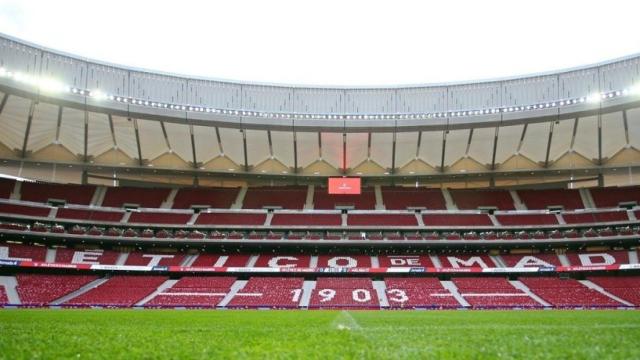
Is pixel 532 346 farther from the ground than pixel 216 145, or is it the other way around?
pixel 216 145

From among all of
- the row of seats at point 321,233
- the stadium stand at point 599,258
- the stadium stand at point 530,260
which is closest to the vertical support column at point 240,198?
the row of seats at point 321,233

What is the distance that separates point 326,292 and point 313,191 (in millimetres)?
18973

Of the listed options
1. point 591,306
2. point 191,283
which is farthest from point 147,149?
point 591,306

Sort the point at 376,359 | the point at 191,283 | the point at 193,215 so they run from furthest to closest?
the point at 193,215 → the point at 191,283 → the point at 376,359

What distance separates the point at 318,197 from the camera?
59.5 meters

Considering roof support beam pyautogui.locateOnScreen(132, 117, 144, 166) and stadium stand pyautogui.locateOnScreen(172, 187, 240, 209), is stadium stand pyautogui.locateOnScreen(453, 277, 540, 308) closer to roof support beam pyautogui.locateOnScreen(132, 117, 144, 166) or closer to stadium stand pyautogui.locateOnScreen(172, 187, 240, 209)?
stadium stand pyautogui.locateOnScreen(172, 187, 240, 209)

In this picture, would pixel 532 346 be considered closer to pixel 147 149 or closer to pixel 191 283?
pixel 191 283

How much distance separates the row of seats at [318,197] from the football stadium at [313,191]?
0.73 ft

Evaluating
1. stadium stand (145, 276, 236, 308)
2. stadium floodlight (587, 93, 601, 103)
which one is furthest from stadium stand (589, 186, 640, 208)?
stadium stand (145, 276, 236, 308)

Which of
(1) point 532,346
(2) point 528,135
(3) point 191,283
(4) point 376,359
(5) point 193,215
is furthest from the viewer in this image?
(5) point 193,215

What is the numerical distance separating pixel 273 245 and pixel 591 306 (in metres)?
27.9

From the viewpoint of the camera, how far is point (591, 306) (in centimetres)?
3769

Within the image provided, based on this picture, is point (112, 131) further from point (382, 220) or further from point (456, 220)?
point (456, 220)

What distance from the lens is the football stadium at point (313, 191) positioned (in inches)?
1703
